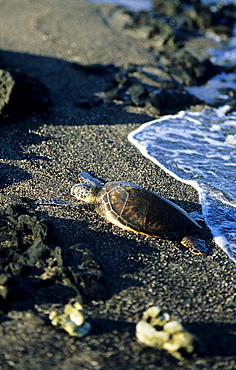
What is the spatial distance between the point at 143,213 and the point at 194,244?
76 cm

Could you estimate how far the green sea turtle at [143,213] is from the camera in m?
5.29

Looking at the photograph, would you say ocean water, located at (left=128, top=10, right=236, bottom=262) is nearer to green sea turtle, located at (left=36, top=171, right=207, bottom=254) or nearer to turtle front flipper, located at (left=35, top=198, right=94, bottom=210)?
green sea turtle, located at (left=36, top=171, right=207, bottom=254)

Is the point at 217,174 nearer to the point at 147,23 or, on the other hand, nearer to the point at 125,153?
the point at 125,153

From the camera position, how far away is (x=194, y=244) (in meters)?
5.30

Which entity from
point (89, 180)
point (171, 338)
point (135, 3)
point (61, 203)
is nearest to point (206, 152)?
point (89, 180)

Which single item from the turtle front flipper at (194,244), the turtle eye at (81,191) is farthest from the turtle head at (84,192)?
the turtle front flipper at (194,244)

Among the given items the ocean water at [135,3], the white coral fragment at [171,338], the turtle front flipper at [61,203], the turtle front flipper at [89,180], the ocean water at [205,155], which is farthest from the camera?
the ocean water at [135,3]

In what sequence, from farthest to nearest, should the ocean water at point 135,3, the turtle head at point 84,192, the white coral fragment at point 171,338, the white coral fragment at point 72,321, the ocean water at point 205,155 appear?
the ocean water at point 135,3 → the ocean water at point 205,155 → the turtle head at point 84,192 → the white coral fragment at point 72,321 → the white coral fragment at point 171,338

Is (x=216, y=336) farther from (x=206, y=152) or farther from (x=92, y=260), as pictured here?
(x=206, y=152)

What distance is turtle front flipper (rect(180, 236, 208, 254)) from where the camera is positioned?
524 cm

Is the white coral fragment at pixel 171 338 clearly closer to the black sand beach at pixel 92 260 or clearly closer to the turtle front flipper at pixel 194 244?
the black sand beach at pixel 92 260

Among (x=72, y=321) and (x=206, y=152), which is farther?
(x=206, y=152)

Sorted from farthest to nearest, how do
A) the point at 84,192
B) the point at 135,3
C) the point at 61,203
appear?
the point at 135,3 → the point at 84,192 → the point at 61,203

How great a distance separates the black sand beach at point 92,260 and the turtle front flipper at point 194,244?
9cm
